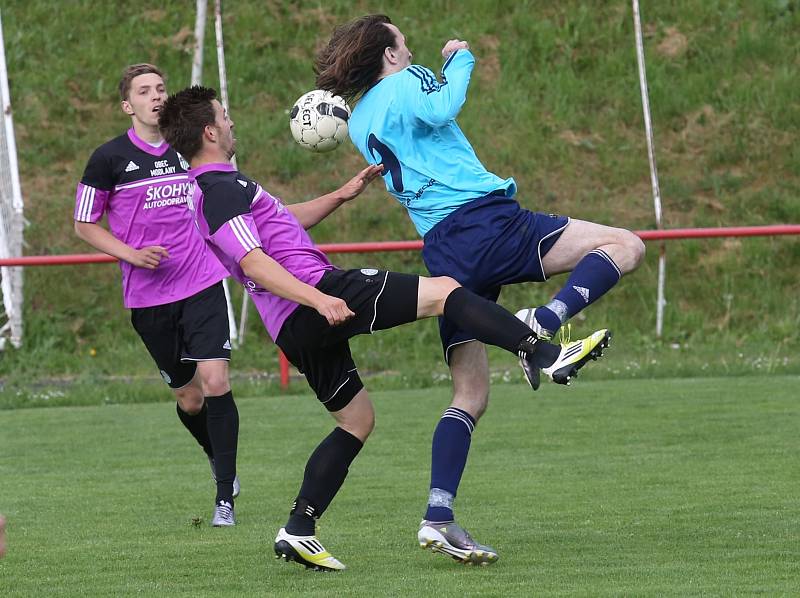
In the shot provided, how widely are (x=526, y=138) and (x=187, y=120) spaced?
419 inches

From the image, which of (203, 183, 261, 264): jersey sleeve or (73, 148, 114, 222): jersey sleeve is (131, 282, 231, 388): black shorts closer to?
(73, 148, 114, 222): jersey sleeve

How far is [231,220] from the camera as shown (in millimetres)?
5043

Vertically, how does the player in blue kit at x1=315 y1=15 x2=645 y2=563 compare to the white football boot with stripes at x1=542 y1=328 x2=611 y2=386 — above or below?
above

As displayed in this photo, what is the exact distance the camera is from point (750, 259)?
46.9ft

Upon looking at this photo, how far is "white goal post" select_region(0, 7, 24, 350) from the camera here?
1312 centimetres

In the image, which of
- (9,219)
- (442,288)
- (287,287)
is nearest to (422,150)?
(442,288)

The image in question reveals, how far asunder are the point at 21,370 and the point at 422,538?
9.22 meters

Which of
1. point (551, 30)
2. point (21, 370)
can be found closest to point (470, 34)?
point (551, 30)

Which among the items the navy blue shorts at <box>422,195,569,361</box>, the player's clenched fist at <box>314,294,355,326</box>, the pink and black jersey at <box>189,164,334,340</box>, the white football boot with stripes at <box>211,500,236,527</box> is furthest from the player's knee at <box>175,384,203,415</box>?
the player's clenched fist at <box>314,294,355,326</box>

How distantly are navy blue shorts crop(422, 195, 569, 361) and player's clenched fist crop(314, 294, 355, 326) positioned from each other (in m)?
0.56

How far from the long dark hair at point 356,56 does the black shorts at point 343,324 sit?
814 mm

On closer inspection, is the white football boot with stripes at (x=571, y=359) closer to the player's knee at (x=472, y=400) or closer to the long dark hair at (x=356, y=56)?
the player's knee at (x=472, y=400)

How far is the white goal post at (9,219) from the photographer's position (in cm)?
1312

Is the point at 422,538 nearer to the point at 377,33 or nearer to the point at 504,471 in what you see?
the point at 377,33
